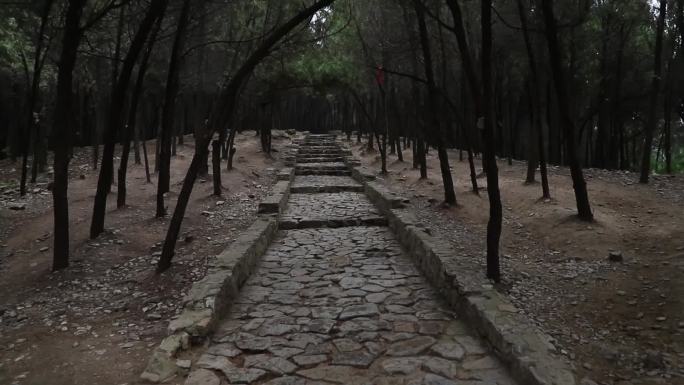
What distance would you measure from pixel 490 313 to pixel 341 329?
54.9 inches

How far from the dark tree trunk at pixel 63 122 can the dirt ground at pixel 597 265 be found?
5517mm

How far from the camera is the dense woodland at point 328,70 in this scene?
21.8 ft

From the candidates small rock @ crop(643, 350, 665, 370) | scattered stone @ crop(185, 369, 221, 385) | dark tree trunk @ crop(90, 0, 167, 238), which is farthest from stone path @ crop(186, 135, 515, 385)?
dark tree trunk @ crop(90, 0, 167, 238)

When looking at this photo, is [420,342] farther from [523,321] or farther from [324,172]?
[324,172]

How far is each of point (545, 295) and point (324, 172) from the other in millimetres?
12613

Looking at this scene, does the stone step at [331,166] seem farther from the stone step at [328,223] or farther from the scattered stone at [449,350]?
the scattered stone at [449,350]

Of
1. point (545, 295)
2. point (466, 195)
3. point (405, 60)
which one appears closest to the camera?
point (545, 295)

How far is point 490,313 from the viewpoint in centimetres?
443

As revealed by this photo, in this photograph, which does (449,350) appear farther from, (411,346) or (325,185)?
(325,185)

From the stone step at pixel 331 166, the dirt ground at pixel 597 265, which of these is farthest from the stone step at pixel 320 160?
the dirt ground at pixel 597 265

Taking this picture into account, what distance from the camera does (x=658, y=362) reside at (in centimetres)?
376

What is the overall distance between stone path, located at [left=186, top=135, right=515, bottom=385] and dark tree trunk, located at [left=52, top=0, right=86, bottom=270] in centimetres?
268

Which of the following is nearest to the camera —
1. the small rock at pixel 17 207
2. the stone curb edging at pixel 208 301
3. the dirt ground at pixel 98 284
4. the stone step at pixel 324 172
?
the stone curb edging at pixel 208 301

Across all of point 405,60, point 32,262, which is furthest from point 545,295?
point 405,60
